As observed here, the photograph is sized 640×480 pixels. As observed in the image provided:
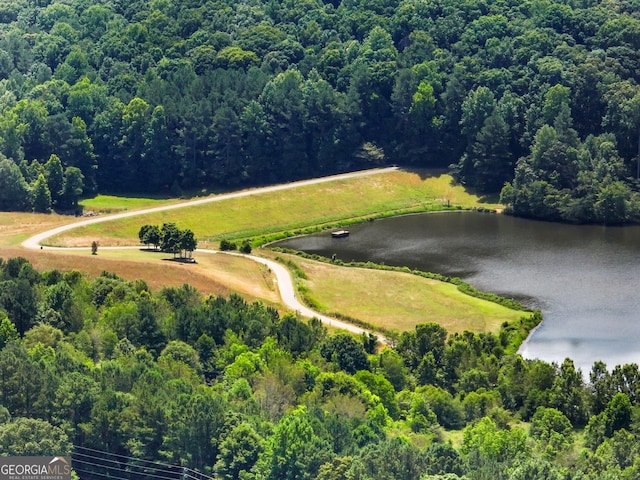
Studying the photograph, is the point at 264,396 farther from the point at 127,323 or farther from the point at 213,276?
the point at 213,276

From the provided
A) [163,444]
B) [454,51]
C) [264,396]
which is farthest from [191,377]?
[454,51]

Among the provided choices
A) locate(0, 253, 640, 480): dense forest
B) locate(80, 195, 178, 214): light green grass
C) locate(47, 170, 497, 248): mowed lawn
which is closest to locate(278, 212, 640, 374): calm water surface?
locate(47, 170, 497, 248): mowed lawn

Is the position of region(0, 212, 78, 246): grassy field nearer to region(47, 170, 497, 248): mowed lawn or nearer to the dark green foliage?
region(47, 170, 497, 248): mowed lawn

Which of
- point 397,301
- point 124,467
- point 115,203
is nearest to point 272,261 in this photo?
point 397,301

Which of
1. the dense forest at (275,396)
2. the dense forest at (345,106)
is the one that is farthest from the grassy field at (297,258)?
the dense forest at (275,396)

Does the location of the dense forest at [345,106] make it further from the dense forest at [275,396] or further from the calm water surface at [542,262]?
the dense forest at [275,396]

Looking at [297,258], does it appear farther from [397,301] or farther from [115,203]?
[115,203]

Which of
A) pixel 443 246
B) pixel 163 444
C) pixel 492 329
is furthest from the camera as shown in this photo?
pixel 443 246
